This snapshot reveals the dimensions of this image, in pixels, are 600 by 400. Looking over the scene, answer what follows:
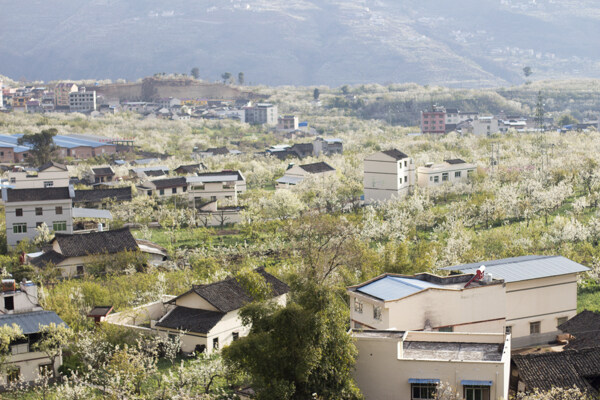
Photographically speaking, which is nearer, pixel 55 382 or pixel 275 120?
pixel 55 382

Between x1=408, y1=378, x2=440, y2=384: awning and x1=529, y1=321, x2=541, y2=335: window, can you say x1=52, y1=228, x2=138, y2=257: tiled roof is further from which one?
x1=408, y1=378, x2=440, y2=384: awning

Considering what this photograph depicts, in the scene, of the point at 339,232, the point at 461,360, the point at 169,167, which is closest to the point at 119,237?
the point at 339,232

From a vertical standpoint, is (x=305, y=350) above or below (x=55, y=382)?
above

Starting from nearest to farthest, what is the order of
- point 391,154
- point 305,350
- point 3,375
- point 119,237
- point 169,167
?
point 305,350, point 3,375, point 119,237, point 391,154, point 169,167

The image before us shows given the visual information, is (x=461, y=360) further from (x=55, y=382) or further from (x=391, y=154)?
(x=391, y=154)

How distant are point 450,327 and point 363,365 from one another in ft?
14.4

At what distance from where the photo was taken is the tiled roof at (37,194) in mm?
39750

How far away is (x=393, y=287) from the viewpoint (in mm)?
21812

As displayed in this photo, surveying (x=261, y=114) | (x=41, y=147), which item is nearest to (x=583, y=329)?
(x=41, y=147)

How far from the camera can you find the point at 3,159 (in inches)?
2798

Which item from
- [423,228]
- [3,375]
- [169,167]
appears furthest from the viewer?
[169,167]

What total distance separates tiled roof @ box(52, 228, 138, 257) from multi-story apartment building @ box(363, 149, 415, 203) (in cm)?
1732

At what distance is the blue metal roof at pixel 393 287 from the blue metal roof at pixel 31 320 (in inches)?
323

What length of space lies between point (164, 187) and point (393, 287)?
30746mm
